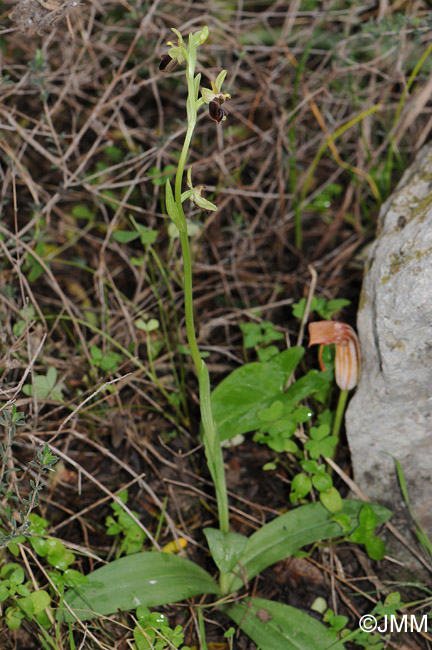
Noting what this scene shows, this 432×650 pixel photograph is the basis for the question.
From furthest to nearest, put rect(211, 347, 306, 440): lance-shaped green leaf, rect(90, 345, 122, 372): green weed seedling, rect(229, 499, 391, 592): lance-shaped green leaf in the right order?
rect(90, 345, 122, 372): green weed seedling
rect(211, 347, 306, 440): lance-shaped green leaf
rect(229, 499, 391, 592): lance-shaped green leaf

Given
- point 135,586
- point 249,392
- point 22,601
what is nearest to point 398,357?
point 249,392

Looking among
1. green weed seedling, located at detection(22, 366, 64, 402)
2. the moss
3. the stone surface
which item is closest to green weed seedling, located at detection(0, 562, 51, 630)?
green weed seedling, located at detection(22, 366, 64, 402)

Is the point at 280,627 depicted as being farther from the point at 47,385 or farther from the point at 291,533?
the point at 47,385

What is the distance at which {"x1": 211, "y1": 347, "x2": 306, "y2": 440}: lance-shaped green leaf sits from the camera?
7.59 ft

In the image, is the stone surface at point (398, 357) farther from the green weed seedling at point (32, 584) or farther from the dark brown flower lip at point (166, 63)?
the green weed seedling at point (32, 584)

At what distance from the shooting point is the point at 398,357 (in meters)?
2.07

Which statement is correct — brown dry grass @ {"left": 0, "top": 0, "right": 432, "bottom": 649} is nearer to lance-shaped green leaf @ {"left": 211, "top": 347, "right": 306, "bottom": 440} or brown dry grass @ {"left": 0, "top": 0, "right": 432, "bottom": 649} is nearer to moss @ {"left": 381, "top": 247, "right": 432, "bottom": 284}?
lance-shaped green leaf @ {"left": 211, "top": 347, "right": 306, "bottom": 440}

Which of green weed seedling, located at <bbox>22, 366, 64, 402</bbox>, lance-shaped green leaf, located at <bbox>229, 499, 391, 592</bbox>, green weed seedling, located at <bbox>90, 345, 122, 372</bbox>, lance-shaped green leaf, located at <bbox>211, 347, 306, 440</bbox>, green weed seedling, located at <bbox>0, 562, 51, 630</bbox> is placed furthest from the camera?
green weed seedling, located at <bbox>90, 345, 122, 372</bbox>

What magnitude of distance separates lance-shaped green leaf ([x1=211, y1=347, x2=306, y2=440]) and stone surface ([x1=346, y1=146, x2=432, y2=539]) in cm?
31

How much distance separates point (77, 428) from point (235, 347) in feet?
2.77

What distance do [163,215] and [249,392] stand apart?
3.42 feet

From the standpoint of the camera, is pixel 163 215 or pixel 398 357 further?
pixel 163 215

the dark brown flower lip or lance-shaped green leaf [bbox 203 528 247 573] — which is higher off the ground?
the dark brown flower lip

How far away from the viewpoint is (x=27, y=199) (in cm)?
356
